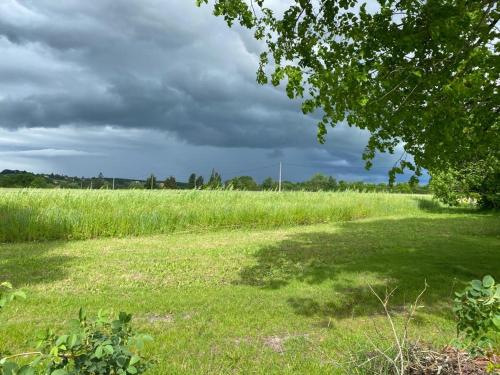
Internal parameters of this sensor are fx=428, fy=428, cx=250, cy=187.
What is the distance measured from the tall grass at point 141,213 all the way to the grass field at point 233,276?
62 mm

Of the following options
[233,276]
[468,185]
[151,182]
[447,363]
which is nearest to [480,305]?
[447,363]

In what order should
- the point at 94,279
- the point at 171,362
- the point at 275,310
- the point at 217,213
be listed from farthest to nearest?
the point at 217,213 < the point at 94,279 < the point at 275,310 < the point at 171,362

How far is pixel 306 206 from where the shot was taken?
2367cm

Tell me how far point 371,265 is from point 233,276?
3892 millimetres

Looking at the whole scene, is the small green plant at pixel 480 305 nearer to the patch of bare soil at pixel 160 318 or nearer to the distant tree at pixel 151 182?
the patch of bare soil at pixel 160 318

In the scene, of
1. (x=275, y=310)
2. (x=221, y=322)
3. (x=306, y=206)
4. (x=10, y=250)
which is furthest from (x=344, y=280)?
(x=306, y=206)

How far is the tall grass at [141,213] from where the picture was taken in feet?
52.7

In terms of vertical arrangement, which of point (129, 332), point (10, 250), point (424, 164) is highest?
point (424, 164)

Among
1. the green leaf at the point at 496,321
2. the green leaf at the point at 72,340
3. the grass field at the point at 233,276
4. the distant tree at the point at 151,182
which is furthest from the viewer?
the distant tree at the point at 151,182

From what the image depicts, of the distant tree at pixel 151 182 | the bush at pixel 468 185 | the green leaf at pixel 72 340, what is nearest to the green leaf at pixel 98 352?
the green leaf at pixel 72 340

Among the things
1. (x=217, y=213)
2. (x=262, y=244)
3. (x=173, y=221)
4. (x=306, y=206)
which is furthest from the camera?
(x=306, y=206)

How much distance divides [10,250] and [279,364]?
11245mm

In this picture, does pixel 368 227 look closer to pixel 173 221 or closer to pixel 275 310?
pixel 173 221

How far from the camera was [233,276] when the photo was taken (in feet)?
33.3
